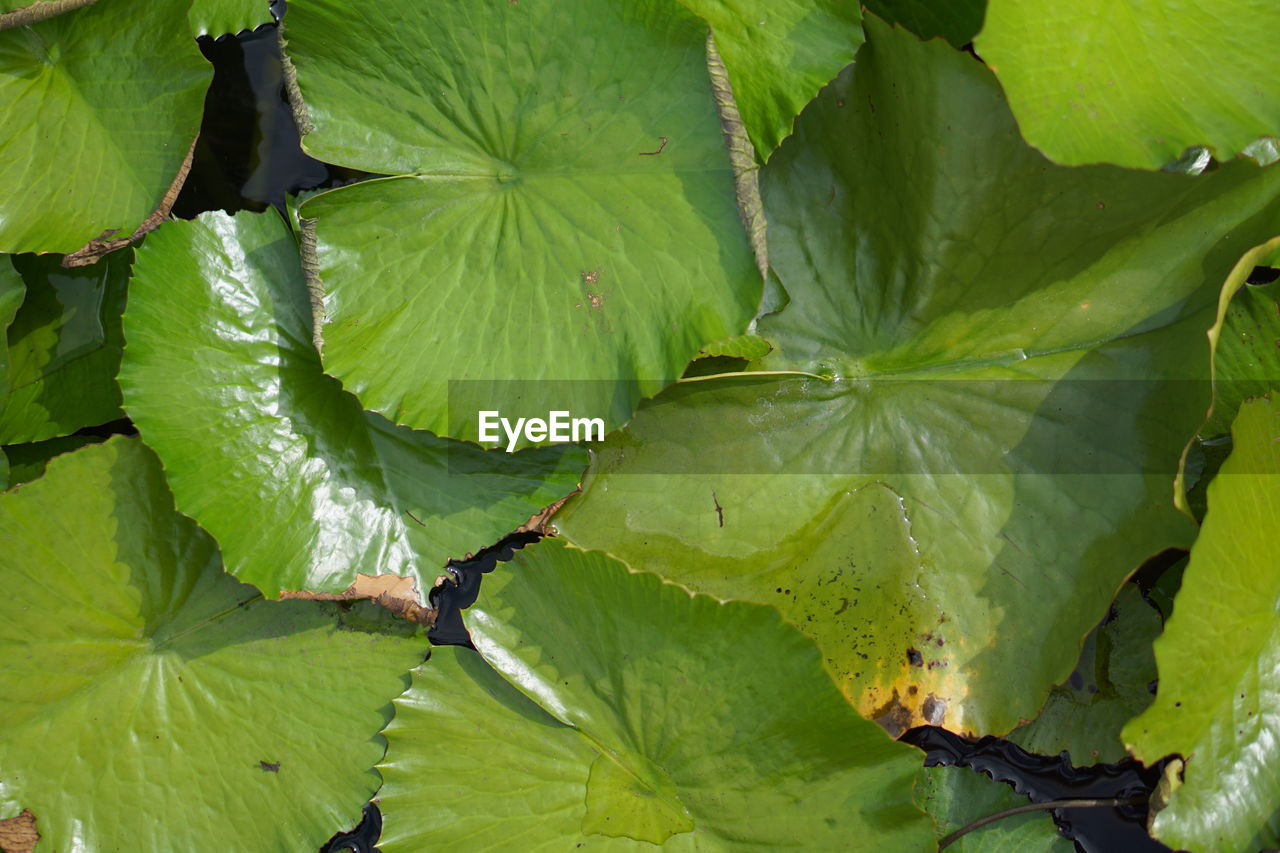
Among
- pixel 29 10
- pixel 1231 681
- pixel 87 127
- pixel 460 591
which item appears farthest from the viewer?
pixel 460 591

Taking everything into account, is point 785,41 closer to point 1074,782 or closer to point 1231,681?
point 1231,681

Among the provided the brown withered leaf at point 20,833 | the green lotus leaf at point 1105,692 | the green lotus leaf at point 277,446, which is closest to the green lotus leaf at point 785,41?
the green lotus leaf at point 277,446

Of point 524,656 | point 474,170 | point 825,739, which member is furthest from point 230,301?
point 825,739

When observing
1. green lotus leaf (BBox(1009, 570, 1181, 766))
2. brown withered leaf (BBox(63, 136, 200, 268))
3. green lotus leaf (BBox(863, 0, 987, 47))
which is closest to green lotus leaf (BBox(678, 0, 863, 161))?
green lotus leaf (BBox(863, 0, 987, 47))

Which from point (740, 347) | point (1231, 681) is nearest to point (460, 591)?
point (740, 347)

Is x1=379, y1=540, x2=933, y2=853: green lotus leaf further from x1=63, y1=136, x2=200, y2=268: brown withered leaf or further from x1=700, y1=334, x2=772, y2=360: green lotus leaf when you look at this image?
x1=63, y1=136, x2=200, y2=268: brown withered leaf

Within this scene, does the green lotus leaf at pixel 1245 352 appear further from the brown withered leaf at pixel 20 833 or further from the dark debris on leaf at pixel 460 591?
the brown withered leaf at pixel 20 833
